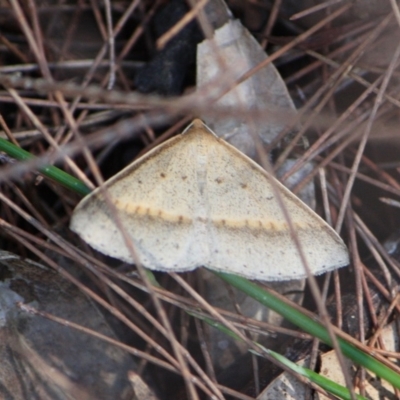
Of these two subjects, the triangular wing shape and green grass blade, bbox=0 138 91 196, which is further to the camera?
green grass blade, bbox=0 138 91 196

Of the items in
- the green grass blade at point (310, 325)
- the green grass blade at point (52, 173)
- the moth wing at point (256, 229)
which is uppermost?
the green grass blade at point (52, 173)

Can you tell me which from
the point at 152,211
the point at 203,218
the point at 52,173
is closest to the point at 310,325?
the point at 203,218

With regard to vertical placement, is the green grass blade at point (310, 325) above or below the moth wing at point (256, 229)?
below

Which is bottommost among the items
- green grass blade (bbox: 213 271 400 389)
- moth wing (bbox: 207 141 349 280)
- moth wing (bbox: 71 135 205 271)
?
green grass blade (bbox: 213 271 400 389)

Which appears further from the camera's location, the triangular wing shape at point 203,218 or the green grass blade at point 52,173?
the green grass blade at point 52,173

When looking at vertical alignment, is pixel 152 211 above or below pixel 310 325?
above

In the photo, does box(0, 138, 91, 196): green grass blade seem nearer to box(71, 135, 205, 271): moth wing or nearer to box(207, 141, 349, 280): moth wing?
box(71, 135, 205, 271): moth wing

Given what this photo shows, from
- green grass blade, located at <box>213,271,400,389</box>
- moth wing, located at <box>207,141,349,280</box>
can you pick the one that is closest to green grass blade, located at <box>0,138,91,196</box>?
moth wing, located at <box>207,141,349,280</box>

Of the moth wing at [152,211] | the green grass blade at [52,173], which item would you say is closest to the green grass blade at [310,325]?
the moth wing at [152,211]

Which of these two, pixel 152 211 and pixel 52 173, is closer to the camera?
pixel 152 211

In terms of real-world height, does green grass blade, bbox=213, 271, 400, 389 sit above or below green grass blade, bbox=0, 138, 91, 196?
below

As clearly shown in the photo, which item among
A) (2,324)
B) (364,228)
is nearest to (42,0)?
(2,324)

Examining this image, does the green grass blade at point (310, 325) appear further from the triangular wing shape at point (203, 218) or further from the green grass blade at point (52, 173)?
the green grass blade at point (52, 173)

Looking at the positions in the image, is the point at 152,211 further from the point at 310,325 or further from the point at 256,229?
the point at 310,325
